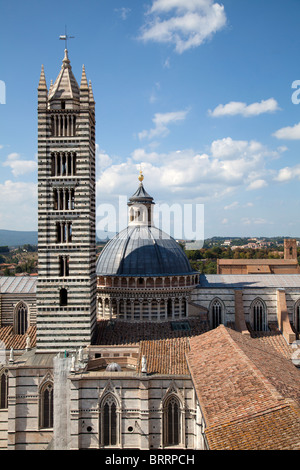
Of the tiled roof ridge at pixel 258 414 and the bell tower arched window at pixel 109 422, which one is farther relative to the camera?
the bell tower arched window at pixel 109 422

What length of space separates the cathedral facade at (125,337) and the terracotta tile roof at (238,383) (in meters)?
0.08

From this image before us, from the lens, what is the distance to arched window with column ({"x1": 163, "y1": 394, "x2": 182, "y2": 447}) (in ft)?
75.2

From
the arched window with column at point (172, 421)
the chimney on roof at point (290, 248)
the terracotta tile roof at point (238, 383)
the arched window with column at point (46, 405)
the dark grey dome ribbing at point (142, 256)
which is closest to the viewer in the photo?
the terracotta tile roof at point (238, 383)

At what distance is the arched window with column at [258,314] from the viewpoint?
34.1 metres

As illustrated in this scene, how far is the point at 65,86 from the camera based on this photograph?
28.5 metres

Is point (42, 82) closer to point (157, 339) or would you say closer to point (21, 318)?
point (21, 318)

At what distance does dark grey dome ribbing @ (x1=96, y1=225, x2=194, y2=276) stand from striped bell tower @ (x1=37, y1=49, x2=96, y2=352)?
4.91 metres

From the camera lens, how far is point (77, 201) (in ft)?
91.6

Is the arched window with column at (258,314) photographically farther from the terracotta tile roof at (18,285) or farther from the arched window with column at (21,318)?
the arched window with column at (21,318)

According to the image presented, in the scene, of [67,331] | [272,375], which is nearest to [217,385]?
[272,375]

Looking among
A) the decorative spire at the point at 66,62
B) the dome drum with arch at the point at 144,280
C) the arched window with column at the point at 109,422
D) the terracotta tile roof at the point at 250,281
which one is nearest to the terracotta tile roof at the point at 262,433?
the arched window with column at the point at 109,422

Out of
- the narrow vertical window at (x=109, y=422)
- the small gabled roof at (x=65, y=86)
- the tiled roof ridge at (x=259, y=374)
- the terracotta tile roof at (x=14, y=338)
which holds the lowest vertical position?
the narrow vertical window at (x=109, y=422)

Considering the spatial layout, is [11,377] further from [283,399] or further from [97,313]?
[283,399]
